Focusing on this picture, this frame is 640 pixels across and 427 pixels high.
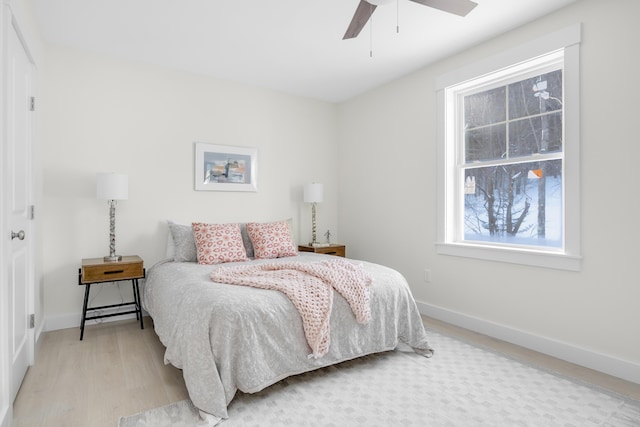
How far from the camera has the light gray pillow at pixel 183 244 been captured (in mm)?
3363

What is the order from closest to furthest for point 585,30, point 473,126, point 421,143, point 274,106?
point 585,30 < point 473,126 < point 421,143 < point 274,106

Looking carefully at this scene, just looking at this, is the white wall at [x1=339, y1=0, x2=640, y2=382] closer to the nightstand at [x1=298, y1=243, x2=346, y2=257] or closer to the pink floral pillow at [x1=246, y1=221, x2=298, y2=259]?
the nightstand at [x1=298, y1=243, x2=346, y2=257]

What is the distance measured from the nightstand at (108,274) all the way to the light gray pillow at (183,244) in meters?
0.33

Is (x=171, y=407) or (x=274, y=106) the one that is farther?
(x=274, y=106)

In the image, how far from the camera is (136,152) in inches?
140

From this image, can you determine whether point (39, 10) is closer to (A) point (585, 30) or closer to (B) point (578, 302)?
(A) point (585, 30)

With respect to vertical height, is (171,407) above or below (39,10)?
below

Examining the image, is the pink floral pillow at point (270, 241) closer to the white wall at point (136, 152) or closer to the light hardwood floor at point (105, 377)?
the white wall at point (136, 152)

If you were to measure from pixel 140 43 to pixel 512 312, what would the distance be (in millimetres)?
3954

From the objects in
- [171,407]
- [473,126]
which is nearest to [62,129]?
[171,407]

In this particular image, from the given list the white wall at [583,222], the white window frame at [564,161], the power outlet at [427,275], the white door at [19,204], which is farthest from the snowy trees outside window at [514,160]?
the white door at [19,204]

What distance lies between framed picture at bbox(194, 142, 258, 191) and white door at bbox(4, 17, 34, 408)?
155 cm

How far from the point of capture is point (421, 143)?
3705mm

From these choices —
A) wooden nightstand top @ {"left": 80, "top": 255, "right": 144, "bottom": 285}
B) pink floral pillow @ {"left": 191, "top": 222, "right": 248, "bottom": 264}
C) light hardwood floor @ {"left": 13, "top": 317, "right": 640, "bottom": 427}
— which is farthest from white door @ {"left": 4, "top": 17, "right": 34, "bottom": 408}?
pink floral pillow @ {"left": 191, "top": 222, "right": 248, "bottom": 264}
